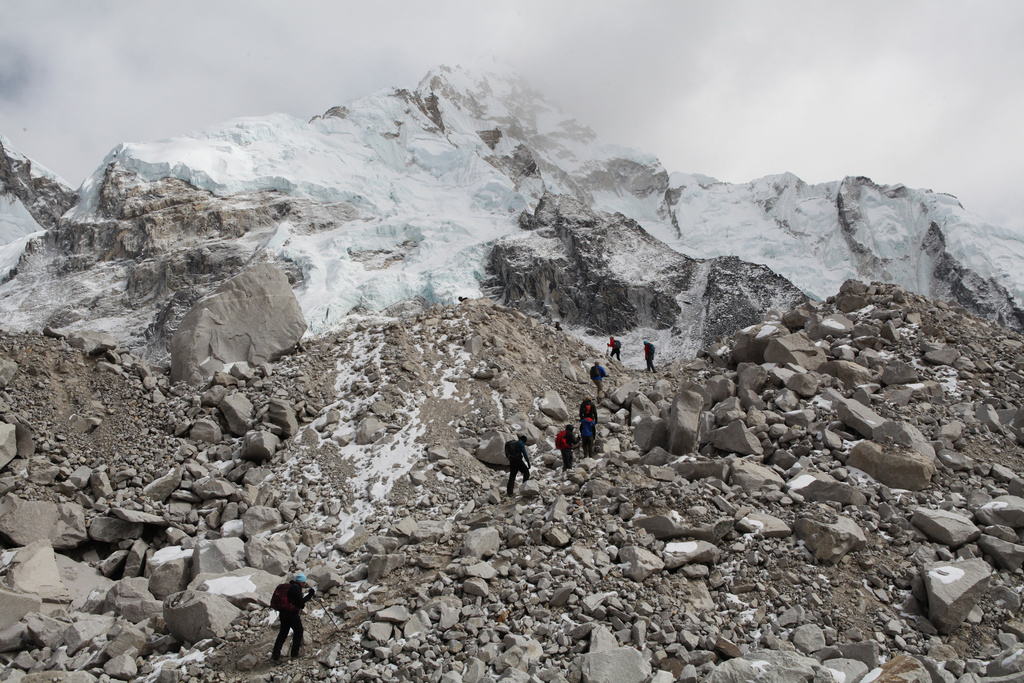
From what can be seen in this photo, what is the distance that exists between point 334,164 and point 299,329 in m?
73.7

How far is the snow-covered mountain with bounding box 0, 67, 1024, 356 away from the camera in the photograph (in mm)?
65688

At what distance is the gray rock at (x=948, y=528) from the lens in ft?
22.8

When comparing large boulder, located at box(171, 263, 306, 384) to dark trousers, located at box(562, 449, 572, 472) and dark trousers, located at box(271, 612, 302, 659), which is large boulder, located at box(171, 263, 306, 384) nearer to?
dark trousers, located at box(562, 449, 572, 472)

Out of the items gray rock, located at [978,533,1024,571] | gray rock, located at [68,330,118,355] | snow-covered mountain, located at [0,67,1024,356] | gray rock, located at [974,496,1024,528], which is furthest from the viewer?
snow-covered mountain, located at [0,67,1024,356]

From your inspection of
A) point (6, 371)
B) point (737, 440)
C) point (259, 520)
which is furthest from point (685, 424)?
point (6, 371)

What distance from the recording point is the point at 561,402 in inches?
607

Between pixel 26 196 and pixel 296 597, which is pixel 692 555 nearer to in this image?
pixel 296 597

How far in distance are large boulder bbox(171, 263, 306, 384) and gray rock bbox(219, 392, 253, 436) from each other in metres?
2.08

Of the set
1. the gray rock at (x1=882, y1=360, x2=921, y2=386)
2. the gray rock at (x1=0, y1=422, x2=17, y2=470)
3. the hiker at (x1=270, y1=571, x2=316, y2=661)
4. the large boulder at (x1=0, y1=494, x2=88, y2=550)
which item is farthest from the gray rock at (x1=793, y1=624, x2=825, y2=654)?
the gray rock at (x1=0, y1=422, x2=17, y2=470)

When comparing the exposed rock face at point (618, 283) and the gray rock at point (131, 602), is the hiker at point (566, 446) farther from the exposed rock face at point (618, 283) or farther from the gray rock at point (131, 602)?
the exposed rock face at point (618, 283)

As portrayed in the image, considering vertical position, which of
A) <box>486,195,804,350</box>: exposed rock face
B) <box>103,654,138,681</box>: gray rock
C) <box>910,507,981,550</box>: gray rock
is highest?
<box>486,195,804,350</box>: exposed rock face

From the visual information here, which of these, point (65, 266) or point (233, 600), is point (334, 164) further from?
point (233, 600)

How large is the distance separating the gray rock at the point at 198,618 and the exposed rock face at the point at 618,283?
61575mm

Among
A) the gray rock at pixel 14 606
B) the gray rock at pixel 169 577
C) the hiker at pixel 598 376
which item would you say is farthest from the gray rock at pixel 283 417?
the hiker at pixel 598 376
